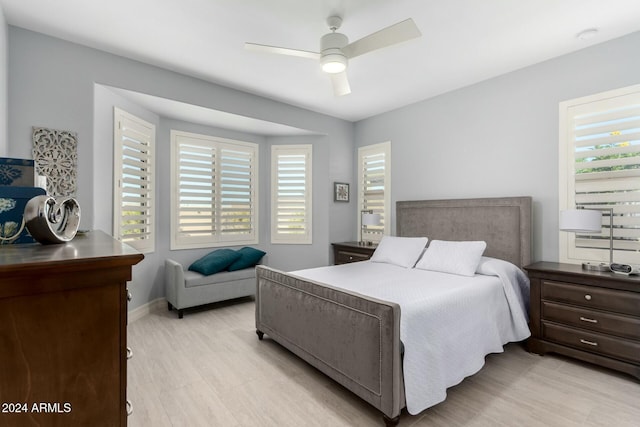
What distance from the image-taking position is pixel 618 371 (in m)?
2.49

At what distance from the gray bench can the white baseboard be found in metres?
0.12

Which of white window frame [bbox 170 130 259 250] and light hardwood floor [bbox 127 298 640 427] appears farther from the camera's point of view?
white window frame [bbox 170 130 259 250]

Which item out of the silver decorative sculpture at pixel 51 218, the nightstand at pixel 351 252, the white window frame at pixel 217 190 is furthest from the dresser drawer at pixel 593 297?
the white window frame at pixel 217 190

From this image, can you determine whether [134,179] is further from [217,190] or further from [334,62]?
[334,62]

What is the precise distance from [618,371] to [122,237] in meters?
4.77

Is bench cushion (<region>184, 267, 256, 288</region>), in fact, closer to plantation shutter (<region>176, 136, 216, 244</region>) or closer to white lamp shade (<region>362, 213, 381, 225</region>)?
plantation shutter (<region>176, 136, 216, 244</region>)

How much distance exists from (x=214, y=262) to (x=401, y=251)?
2351 mm

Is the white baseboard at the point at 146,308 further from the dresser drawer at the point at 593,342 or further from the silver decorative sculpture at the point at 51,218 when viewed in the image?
the dresser drawer at the point at 593,342

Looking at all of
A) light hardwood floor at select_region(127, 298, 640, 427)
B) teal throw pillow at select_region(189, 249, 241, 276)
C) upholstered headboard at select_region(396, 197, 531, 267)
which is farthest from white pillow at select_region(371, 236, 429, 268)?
teal throw pillow at select_region(189, 249, 241, 276)

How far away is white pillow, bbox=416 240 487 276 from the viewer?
306cm

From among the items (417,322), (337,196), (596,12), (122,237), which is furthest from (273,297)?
(596,12)

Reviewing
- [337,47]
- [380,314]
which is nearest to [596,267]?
[380,314]

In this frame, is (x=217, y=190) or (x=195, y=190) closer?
(x=195, y=190)

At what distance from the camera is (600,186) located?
2912 mm
